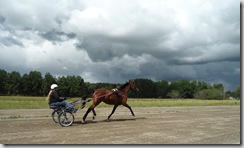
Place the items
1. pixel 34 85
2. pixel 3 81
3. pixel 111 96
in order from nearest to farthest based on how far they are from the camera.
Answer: pixel 111 96
pixel 34 85
pixel 3 81

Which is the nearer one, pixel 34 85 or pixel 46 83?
pixel 46 83

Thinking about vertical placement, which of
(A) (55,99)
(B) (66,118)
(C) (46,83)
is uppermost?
(C) (46,83)

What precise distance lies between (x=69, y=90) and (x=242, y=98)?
3323 inches

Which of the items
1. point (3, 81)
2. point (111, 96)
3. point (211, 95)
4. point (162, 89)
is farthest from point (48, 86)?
point (111, 96)

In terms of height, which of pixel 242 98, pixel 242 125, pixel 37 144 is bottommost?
pixel 37 144

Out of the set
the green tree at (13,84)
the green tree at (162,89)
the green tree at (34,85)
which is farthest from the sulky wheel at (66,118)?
the green tree at (162,89)

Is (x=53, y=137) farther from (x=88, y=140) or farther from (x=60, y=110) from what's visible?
(x=60, y=110)

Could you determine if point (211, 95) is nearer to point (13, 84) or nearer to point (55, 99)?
point (13, 84)

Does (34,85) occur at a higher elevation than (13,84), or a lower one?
lower

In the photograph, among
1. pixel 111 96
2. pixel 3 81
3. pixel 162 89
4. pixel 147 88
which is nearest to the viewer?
pixel 111 96

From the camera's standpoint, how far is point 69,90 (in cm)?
9044

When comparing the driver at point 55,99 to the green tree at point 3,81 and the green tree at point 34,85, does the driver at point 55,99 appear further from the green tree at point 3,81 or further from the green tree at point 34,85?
the green tree at point 3,81

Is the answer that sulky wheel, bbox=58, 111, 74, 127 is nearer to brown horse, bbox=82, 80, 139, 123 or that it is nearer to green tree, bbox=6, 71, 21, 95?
brown horse, bbox=82, 80, 139, 123

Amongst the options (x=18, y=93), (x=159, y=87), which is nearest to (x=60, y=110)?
(x=18, y=93)
